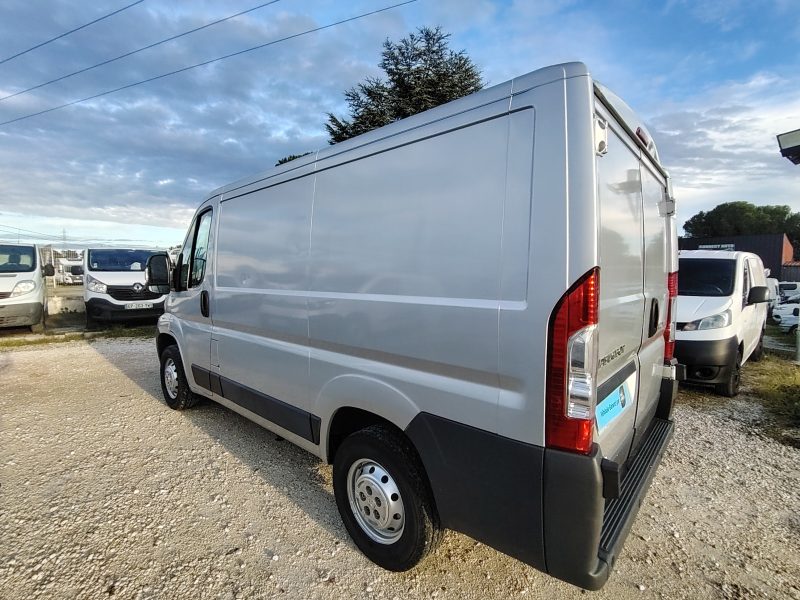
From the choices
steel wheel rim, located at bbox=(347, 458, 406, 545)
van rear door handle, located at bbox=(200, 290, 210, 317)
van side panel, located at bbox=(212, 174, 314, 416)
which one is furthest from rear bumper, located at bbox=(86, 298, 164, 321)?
Answer: steel wheel rim, located at bbox=(347, 458, 406, 545)

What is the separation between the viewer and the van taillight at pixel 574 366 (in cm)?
160

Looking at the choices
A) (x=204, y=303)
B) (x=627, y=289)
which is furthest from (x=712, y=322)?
(x=204, y=303)

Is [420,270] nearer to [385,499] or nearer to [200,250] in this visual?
[385,499]

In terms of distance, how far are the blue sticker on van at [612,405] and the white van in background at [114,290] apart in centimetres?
1039

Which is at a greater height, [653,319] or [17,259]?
[17,259]

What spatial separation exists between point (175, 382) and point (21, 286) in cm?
707

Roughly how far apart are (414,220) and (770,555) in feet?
9.31

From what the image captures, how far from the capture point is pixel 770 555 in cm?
251

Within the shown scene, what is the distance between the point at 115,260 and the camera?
10.8 m

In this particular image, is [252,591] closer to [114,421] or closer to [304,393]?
[304,393]

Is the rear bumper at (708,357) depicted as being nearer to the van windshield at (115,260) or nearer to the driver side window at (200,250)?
the driver side window at (200,250)

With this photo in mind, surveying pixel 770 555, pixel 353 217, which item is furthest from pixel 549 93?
pixel 770 555

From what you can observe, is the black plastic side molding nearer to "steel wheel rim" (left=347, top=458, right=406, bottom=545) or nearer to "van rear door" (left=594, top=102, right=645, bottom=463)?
"steel wheel rim" (left=347, top=458, right=406, bottom=545)

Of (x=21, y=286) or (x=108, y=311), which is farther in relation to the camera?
(x=108, y=311)
